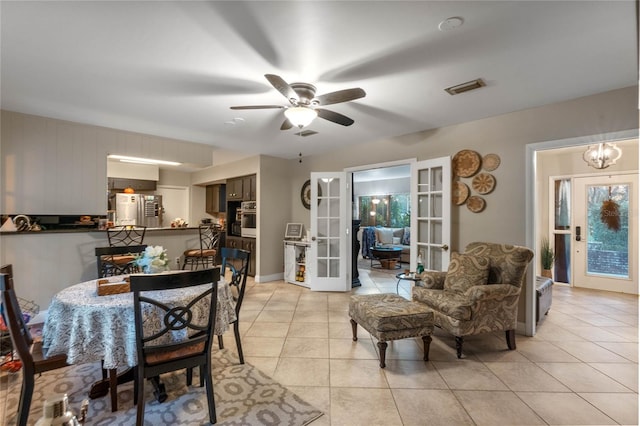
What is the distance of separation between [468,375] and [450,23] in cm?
267

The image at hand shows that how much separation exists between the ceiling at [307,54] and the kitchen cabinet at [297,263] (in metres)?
2.82

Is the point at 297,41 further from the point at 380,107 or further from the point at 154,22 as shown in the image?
the point at 380,107

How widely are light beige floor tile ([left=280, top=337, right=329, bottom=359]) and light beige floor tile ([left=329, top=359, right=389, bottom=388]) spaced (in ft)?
0.65

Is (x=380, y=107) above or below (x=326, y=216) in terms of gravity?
above

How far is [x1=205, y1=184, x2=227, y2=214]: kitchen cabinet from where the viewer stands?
7.71 m

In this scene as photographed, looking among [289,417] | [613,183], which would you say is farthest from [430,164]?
[613,183]

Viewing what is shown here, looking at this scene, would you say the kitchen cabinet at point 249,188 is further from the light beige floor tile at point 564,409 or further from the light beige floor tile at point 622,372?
the light beige floor tile at point 622,372

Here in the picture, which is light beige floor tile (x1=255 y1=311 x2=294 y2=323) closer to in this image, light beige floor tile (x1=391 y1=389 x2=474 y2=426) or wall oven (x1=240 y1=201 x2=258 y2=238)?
light beige floor tile (x1=391 y1=389 x2=474 y2=426)

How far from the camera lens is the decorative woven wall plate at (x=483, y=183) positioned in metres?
3.44

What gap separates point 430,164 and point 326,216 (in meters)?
2.05

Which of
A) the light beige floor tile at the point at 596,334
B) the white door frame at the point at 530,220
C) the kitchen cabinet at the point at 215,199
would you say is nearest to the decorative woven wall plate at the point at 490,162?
the white door frame at the point at 530,220

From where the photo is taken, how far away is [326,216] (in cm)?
521

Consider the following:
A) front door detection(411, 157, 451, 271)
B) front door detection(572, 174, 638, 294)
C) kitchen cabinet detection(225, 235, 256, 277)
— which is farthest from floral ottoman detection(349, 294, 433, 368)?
front door detection(572, 174, 638, 294)

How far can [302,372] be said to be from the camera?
96.1 inches
